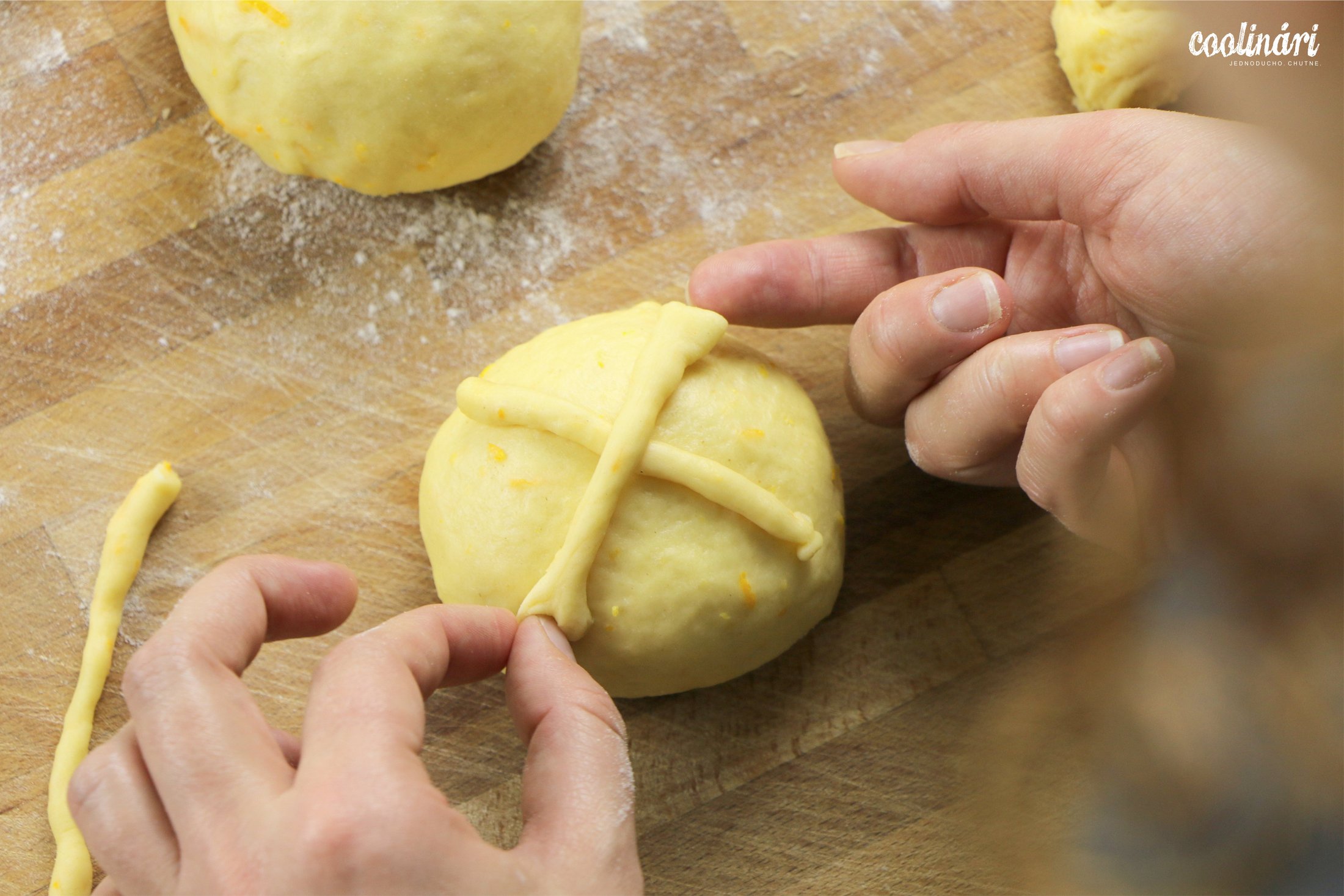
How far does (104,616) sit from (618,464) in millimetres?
827

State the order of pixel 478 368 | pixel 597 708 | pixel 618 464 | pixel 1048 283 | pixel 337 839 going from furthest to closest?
1. pixel 478 368
2. pixel 1048 283
3. pixel 618 464
4. pixel 597 708
5. pixel 337 839

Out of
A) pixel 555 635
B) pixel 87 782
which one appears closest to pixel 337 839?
pixel 87 782

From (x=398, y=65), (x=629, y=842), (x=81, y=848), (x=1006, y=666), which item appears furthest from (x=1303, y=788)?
(x=81, y=848)

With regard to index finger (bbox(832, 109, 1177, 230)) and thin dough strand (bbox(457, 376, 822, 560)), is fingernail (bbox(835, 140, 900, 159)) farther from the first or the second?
thin dough strand (bbox(457, 376, 822, 560))

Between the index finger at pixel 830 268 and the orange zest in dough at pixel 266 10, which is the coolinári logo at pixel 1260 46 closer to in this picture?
the index finger at pixel 830 268

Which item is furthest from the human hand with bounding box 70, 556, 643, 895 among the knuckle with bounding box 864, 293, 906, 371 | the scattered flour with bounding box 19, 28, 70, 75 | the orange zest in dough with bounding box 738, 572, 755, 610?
the scattered flour with bounding box 19, 28, 70, 75

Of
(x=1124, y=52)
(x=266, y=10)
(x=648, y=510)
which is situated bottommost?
(x=648, y=510)

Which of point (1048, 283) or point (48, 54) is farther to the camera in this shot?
point (48, 54)

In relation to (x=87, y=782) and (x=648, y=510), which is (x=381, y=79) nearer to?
(x=648, y=510)

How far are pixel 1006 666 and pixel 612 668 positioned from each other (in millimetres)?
608

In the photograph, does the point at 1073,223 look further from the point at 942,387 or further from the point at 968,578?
the point at 968,578

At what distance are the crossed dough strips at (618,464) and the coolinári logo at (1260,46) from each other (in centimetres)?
86

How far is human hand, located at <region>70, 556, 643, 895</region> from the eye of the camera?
31.2 inches

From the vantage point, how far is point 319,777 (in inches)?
32.0
